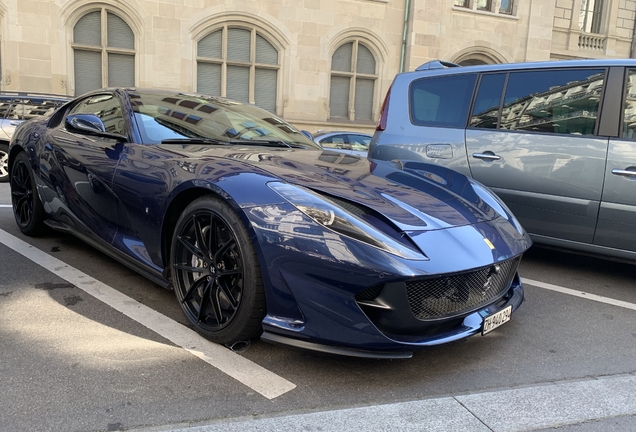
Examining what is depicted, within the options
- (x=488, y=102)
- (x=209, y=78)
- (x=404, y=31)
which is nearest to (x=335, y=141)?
(x=488, y=102)

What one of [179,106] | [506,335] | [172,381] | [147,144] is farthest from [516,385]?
[179,106]

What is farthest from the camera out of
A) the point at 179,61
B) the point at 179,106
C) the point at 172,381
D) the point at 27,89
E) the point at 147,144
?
the point at 179,61

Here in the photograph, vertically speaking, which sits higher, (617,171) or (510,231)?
(617,171)

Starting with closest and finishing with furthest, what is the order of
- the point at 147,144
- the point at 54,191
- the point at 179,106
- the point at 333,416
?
the point at 333,416
the point at 147,144
the point at 179,106
the point at 54,191

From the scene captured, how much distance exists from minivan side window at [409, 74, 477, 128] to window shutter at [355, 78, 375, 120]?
12246mm

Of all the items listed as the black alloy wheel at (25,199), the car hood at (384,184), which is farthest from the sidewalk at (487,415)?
the black alloy wheel at (25,199)

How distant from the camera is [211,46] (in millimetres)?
15000

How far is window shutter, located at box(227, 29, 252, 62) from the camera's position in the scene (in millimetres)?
15180

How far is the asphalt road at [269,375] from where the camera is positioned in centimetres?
210

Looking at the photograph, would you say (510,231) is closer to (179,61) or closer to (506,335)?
(506,335)

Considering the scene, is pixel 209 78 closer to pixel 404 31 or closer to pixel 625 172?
pixel 404 31

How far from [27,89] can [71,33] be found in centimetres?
186

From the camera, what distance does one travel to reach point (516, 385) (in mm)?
2461

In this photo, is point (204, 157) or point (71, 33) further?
point (71, 33)
